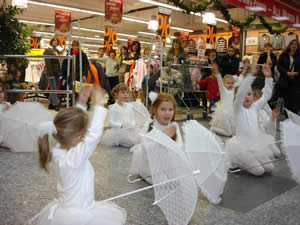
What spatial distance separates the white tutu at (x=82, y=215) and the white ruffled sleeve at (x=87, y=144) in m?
0.24

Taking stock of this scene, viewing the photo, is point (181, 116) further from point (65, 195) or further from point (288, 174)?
point (65, 195)

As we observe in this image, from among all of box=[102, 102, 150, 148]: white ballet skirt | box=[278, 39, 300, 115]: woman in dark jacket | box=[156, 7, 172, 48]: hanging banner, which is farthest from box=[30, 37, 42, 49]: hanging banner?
box=[278, 39, 300, 115]: woman in dark jacket

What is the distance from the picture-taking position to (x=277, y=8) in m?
9.16

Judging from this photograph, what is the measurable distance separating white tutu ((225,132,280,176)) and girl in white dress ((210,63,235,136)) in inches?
79.3

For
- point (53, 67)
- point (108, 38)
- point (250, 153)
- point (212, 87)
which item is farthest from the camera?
point (108, 38)

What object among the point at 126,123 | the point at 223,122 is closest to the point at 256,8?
the point at 223,122

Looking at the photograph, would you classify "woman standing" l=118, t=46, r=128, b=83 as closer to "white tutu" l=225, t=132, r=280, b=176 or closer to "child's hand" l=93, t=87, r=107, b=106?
"white tutu" l=225, t=132, r=280, b=176

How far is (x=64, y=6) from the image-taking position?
11883 millimetres

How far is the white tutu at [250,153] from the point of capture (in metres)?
3.05

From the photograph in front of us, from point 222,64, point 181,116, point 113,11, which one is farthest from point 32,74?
point 222,64

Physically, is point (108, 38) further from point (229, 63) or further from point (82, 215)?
point (82, 215)

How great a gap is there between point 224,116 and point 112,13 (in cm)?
548

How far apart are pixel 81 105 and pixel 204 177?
90 cm

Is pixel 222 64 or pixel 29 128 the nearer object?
pixel 29 128
